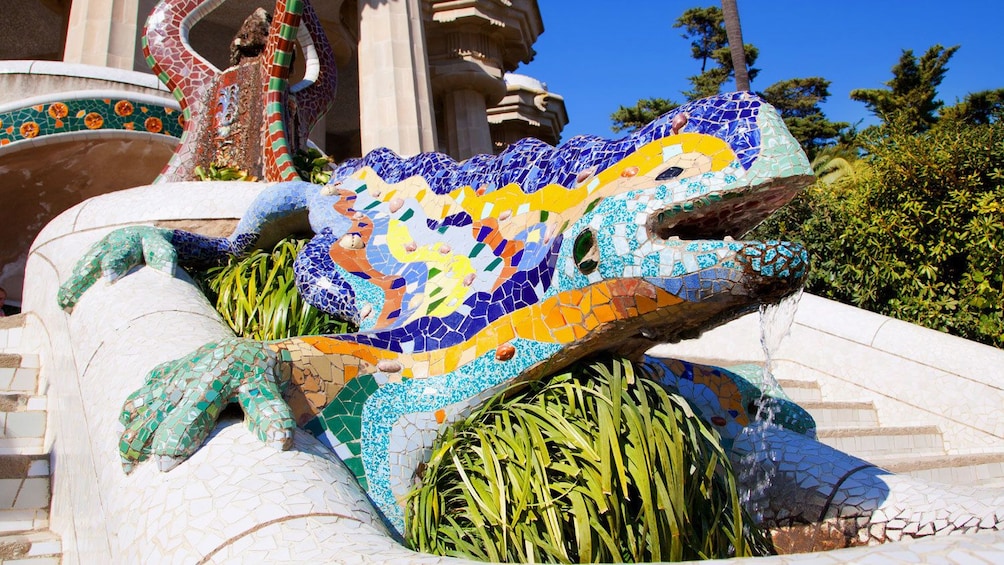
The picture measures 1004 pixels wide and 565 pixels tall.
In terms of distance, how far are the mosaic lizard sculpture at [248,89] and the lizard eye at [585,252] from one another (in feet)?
10.2

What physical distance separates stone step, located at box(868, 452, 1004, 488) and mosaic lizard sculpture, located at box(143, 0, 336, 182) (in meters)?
3.89

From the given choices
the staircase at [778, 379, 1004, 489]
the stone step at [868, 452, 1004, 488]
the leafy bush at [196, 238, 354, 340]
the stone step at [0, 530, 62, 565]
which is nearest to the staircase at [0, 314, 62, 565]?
the stone step at [0, 530, 62, 565]

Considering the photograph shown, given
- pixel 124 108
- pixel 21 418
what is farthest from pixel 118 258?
pixel 124 108

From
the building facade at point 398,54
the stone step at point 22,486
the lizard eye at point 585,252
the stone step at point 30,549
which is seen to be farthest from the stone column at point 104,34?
the lizard eye at point 585,252

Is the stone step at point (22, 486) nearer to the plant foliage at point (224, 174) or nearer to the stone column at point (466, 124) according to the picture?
the plant foliage at point (224, 174)

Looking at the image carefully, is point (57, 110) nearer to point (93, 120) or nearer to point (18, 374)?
point (93, 120)

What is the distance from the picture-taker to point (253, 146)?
18.5 feet

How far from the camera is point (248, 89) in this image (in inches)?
225

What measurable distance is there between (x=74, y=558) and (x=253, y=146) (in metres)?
3.53

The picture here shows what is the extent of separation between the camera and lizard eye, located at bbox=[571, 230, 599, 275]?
2.39m

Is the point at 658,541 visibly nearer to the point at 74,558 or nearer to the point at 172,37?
the point at 74,558

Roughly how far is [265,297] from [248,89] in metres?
2.59

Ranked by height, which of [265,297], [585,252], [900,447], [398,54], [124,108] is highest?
[398,54]

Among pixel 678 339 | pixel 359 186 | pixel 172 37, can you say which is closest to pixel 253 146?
pixel 172 37
